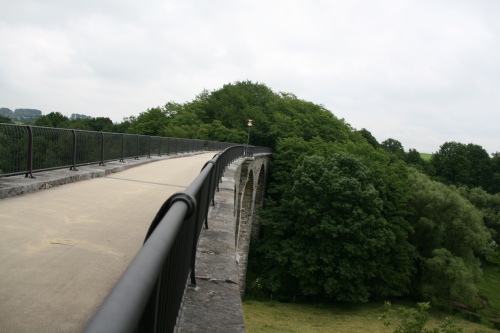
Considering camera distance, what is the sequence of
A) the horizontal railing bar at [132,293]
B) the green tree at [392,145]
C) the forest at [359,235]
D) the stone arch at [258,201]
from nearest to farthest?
the horizontal railing bar at [132,293] < the forest at [359,235] < the stone arch at [258,201] < the green tree at [392,145]

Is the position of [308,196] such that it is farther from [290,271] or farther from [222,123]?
[222,123]

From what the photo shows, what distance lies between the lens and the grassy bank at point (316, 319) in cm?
1939

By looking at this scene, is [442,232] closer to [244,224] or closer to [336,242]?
[336,242]

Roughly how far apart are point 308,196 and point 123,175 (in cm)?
1790

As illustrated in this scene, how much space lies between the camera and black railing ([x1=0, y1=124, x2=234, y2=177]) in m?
6.14

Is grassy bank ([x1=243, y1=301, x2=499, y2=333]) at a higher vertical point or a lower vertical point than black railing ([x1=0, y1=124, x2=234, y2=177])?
lower

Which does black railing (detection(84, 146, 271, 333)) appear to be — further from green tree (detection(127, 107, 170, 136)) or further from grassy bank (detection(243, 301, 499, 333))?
green tree (detection(127, 107, 170, 136))

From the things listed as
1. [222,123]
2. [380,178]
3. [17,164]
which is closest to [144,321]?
[17,164]

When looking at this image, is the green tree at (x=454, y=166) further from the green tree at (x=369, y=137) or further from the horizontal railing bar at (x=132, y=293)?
the horizontal railing bar at (x=132, y=293)

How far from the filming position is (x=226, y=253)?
366 centimetres

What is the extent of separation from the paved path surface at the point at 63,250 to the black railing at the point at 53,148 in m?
0.69

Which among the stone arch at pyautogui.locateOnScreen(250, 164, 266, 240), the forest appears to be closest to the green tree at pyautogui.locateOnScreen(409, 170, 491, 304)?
the forest

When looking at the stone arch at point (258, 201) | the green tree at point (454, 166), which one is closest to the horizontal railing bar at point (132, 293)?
the stone arch at point (258, 201)

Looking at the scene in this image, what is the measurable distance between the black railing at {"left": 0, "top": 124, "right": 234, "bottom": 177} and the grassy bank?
35.8ft
